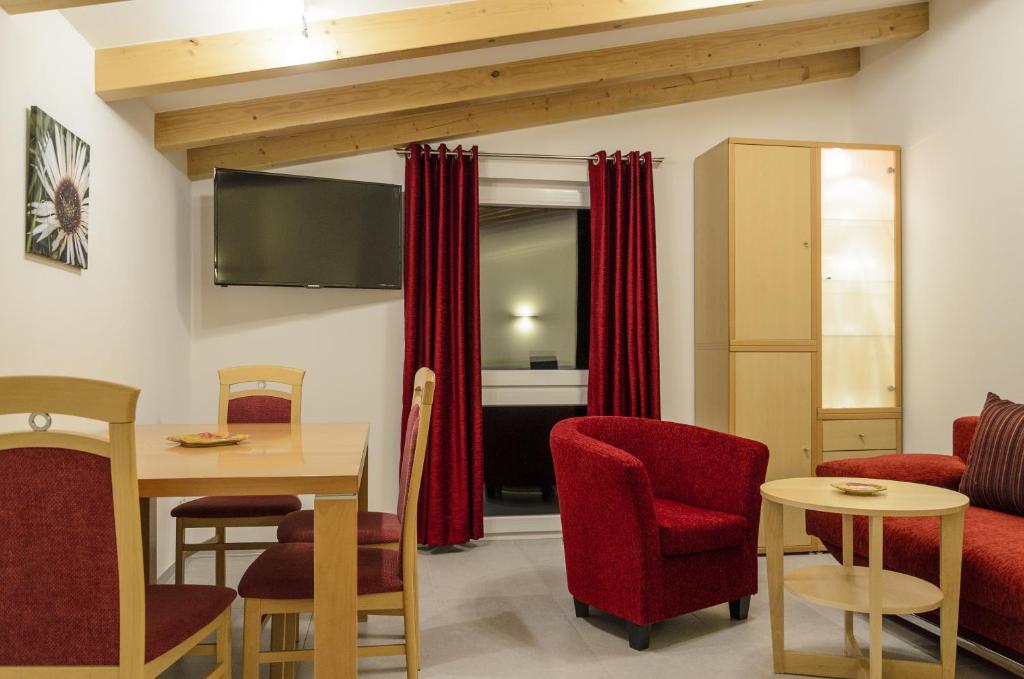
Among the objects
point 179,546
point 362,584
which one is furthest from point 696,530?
point 179,546

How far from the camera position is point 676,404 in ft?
15.5

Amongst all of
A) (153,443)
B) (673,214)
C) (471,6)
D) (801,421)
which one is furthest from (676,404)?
(153,443)

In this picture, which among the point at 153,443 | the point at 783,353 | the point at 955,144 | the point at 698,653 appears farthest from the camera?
the point at 783,353

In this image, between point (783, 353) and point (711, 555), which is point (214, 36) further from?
point (783, 353)

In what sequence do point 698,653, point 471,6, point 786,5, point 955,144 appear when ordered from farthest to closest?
point 955,144, point 786,5, point 471,6, point 698,653

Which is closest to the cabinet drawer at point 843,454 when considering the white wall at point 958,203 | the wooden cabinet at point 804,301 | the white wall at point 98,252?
the wooden cabinet at point 804,301

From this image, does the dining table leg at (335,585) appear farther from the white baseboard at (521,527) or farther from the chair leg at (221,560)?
the white baseboard at (521,527)

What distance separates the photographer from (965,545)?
260 centimetres

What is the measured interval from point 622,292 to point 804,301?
1.01 meters

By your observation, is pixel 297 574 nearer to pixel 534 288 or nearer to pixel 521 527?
pixel 521 527

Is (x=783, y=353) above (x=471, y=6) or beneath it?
beneath

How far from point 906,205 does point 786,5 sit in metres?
1.46

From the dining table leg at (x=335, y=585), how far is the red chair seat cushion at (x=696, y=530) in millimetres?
1307

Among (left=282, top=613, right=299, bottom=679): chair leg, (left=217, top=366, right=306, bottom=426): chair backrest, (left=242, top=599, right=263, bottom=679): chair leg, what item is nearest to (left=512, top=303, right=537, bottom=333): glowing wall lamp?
(left=217, top=366, right=306, bottom=426): chair backrest
